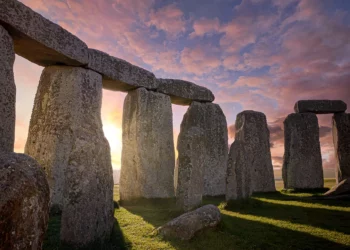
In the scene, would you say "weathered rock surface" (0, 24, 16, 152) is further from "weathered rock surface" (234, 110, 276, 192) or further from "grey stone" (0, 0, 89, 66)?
"weathered rock surface" (234, 110, 276, 192)

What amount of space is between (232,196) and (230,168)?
3.39ft

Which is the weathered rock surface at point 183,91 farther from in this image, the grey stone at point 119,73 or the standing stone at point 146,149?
the grey stone at point 119,73

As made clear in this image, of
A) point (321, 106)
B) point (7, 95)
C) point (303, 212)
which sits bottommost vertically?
point (303, 212)

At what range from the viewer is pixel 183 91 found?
14.5 m

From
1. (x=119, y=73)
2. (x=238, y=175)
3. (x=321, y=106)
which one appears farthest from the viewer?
(x=321, y=106)

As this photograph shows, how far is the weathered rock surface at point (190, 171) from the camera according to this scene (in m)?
8.98

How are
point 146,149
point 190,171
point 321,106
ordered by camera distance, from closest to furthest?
1. point 190,171
2. point 146,149
3. point 321,106

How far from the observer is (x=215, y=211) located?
7129 mm

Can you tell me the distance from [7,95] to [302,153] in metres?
15.6

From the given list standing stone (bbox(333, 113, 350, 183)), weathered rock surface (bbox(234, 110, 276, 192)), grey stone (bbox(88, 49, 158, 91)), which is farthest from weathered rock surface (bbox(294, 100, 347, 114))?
grey stone (bbox(88, 49, 158, 91))

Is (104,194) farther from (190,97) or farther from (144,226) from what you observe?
(190,97)

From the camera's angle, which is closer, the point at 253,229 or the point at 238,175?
the point at 253,229

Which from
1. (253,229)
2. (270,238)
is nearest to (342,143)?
(253,229)

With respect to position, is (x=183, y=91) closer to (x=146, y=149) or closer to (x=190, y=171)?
(x=146, y=149)
